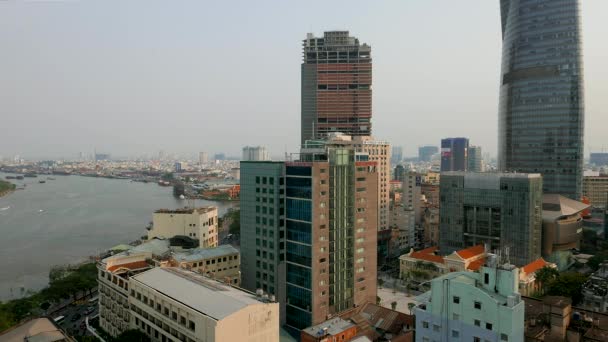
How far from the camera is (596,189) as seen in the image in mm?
61656

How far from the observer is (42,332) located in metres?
15.2

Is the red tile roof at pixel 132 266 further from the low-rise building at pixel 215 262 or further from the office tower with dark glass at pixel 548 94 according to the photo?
the office tower with dark glass at pixel 548 94

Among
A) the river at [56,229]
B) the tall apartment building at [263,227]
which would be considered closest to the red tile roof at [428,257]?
the tall apartment building at [263,227]

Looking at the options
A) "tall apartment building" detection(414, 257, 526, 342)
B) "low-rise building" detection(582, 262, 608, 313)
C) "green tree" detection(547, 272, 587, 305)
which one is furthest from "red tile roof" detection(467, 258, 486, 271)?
"tall apartment building" detection(414, 257, 526, 342)

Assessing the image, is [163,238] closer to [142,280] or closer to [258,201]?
[258,201]

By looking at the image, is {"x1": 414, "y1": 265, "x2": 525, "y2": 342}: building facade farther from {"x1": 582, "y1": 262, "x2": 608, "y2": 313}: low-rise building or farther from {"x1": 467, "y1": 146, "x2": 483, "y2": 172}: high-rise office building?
{"x1": 467, "y1": 146, "x2": 483, "y2": 172}: high-rise office building

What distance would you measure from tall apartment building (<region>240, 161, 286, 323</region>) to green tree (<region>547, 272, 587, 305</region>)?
14754mm

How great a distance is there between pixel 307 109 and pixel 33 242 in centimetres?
3690

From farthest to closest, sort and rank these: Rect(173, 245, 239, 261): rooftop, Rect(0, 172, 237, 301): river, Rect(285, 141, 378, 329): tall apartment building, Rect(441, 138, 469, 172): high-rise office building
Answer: Rect(441, 138, 469, 172): high-rise office building
Rect(0, 172, 237, 301): river
Rect(173, 245, 239, 261): rooftop
Rect(285, 141, 378, 329): tall apartment building

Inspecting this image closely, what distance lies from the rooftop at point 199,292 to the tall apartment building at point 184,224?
13.7 metres

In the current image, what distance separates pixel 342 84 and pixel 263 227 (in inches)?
1561

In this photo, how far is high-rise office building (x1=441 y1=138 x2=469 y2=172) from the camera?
10612 cm

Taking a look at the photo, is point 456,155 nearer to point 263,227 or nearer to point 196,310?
point 263,227

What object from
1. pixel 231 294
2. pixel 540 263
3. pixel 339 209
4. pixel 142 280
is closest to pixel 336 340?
pixel 231 294
